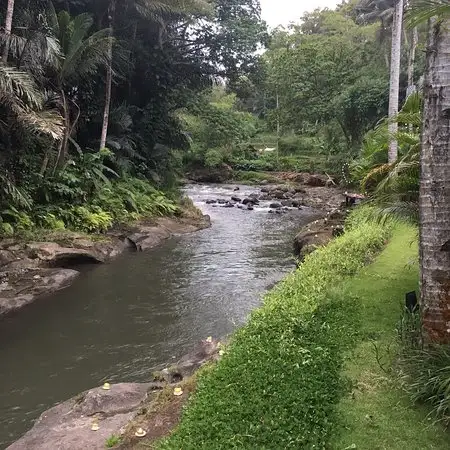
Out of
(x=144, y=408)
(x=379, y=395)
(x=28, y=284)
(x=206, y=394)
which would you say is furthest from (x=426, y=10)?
(x=28, y=284)

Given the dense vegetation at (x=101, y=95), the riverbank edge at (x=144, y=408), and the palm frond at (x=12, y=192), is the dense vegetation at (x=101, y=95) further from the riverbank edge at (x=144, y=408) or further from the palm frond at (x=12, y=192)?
the riverbank edge at (x=144, y=408)

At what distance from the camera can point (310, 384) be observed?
4.36m

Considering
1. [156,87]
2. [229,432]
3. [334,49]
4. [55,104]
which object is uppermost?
[334,49]

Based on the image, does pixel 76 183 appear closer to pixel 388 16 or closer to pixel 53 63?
pixel 53 63

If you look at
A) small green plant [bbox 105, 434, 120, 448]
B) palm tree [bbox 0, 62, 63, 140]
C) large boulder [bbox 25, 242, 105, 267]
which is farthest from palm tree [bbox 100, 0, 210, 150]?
small green plant [bbox 105, 434, 120, 448]

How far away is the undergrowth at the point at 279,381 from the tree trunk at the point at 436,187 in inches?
40.0

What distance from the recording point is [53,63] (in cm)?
1319

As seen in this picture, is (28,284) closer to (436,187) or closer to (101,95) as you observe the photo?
(436,187)

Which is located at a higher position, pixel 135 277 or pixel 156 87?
pixel 156 87

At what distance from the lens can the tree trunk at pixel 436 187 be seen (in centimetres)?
401

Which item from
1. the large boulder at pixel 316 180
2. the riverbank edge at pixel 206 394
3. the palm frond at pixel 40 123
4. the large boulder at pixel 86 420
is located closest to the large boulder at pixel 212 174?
the large boulder at pixel 316 180

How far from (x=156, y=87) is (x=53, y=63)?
7.44m

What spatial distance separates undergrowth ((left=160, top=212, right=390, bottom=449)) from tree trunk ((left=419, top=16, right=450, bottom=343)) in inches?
40.0

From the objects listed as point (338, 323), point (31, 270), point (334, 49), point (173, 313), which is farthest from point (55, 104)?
point (334, 49)
